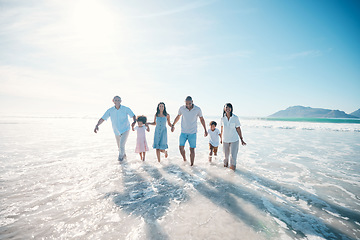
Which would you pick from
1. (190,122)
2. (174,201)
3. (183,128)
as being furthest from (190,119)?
(174,201)

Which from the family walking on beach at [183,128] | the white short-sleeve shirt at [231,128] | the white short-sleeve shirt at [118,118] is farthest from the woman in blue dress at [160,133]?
the white short-sleeve shirt at [231,128]

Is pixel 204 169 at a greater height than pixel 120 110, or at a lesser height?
lesser

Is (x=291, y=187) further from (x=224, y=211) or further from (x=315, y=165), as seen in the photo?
(x=315, y=165)

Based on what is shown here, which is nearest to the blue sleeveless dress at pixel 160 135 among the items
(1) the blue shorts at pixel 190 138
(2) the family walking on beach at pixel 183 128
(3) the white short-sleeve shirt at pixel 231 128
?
(2) the family walking on beach at pixel 183 128

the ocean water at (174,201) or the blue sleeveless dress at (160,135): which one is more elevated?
the blue sleeveless dress at (160,135)

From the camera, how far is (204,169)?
585cm

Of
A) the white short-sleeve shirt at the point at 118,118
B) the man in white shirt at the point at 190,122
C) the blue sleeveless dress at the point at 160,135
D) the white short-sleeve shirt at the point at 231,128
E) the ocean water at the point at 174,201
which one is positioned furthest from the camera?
the white short-sleeve shirt at the point at 118,118

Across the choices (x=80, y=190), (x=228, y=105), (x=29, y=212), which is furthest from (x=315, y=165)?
(x=29, y=212)

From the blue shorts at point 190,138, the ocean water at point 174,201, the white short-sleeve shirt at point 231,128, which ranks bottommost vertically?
the ocean water at point 174,201

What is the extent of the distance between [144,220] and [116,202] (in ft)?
2.99

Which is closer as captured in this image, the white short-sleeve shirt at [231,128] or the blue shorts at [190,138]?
the white short-sleeve shirt at [231,128]

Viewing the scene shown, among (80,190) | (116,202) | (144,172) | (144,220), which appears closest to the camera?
(144,220)

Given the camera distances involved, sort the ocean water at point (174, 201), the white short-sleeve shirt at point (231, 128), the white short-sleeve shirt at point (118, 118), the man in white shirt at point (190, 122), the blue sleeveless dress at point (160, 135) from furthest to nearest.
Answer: the white short-sleeve shirt at point (118, 118) → the blue sleeveless dress at point (160, 135) → the man in white shirt at point (190, 122) → the white short-sleeve shirt at point (231, 128) → the ocean water at point (174, 201)

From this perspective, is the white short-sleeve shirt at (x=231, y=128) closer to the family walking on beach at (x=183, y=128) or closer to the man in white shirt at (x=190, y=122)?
the family walking on beach at (x=183, y=128)
